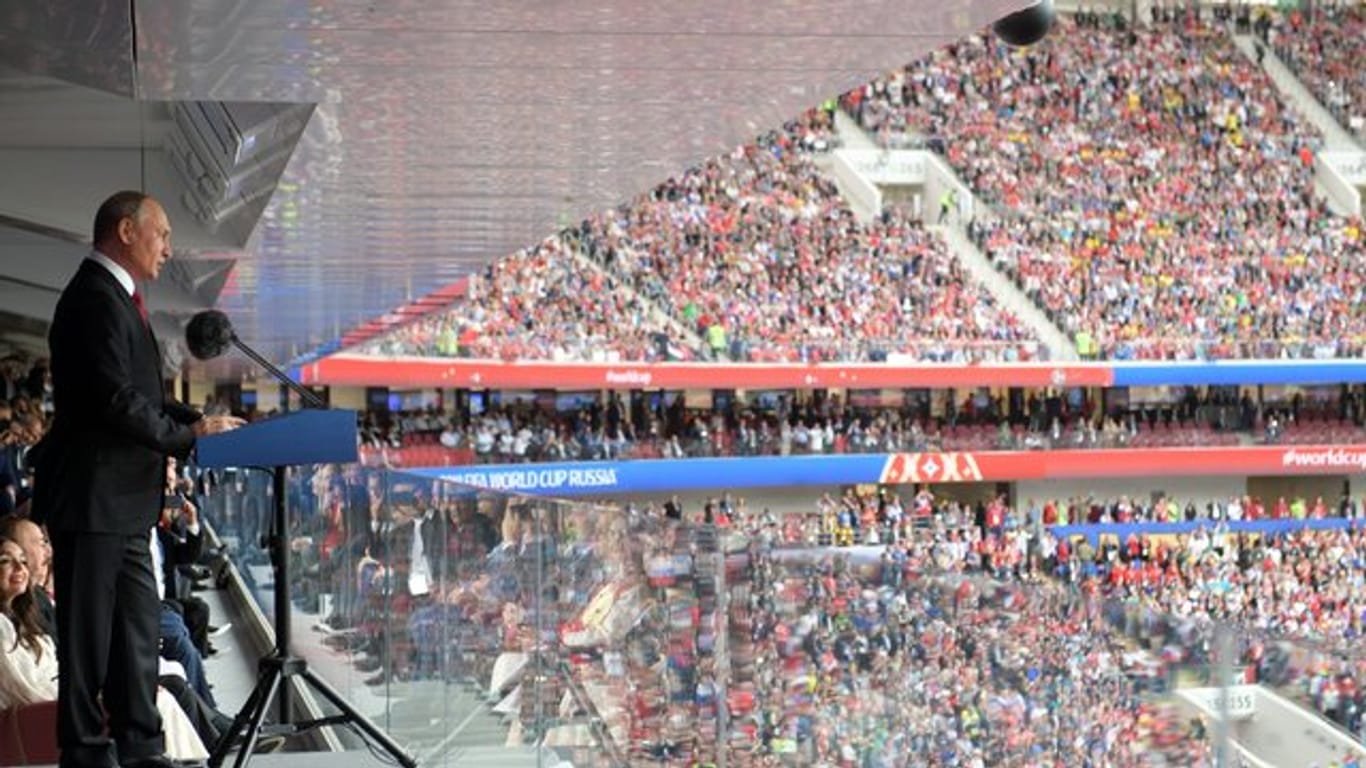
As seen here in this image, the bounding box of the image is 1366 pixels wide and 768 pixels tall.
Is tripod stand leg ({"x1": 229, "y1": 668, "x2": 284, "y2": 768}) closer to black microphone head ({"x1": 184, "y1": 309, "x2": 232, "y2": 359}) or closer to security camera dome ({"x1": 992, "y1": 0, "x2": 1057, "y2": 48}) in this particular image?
black microphone head ({"x1": 184, "y1": 309, "x2": 232, "y2": 359})

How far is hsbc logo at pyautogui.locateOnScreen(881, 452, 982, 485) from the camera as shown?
3484 centimetres

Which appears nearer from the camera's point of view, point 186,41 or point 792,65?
point 186,41

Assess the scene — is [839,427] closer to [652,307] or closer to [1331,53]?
[652,307]

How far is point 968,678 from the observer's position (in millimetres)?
3658

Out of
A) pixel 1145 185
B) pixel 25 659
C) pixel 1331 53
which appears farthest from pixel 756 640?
pixel 1331 53

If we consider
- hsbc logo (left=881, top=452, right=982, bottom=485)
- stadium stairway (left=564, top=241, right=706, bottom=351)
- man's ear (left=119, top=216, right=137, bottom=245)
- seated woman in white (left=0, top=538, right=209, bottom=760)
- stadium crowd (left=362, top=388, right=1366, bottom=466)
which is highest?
stadium stairway (left=564, top=241, right=706, bottom=351)

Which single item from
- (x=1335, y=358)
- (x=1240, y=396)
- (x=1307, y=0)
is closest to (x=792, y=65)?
(x=1335, y=358)

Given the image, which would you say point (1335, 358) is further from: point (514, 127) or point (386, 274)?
point (514, 127)

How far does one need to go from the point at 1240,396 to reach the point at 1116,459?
6796 millimetres

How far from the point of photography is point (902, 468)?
35.0 metres

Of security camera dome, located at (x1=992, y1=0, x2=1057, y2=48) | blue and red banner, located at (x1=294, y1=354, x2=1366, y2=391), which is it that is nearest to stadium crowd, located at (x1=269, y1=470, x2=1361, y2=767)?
security camera dome, located at (x1=992, y1=0, x2=1057, y2=48)

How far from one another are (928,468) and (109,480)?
31.7 m

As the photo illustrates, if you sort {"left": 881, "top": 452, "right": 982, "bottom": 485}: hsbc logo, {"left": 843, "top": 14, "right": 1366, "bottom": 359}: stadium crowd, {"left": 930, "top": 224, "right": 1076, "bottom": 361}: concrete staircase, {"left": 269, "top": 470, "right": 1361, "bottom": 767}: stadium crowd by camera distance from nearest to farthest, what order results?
{"left": 269, "top": 470, "right": 1361, "bottom": 767}: stadium crowd < {"left": 881, "top": 452, "right": 982, "bottom": 485}: hsbc logo < {"left": 930, "top": 224, "right": 1076, "bottom": 361}: concrete staircase < {"left": 843, "top": 14, "right": 1366, "bottom": 359}: stadium crowd

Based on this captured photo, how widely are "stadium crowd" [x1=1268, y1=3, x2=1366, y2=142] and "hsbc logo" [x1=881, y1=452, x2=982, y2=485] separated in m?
19.2
